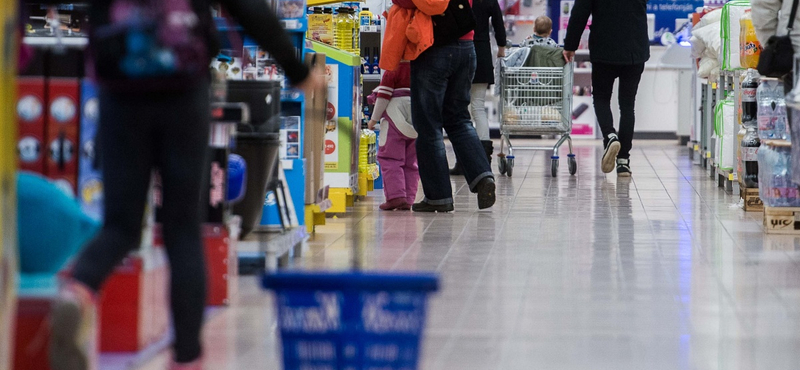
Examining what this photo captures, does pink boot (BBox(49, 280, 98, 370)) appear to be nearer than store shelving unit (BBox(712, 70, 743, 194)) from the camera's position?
Yes

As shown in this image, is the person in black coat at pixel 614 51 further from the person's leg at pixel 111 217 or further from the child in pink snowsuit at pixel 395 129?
the person's leg at pixel 111 217

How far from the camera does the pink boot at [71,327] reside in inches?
91.1

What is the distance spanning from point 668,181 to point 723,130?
96 cm

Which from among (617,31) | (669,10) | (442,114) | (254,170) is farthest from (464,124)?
(669,10)

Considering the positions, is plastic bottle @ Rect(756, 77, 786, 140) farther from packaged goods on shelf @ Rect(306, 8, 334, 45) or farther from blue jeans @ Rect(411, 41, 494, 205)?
packaged goods on shelf @ Rect(306, 8, 334, 45)

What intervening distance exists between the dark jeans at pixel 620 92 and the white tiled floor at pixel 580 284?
1.67 metres

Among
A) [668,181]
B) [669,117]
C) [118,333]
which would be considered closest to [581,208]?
[668,181]

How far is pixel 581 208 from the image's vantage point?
690cm

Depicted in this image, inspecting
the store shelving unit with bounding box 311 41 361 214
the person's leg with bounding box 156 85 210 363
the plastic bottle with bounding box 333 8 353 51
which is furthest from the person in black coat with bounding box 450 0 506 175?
the person's leg with bounding box 156 85 210 363

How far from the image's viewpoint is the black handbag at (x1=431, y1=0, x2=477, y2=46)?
6.14m

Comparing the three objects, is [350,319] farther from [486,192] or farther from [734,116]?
[734,116]

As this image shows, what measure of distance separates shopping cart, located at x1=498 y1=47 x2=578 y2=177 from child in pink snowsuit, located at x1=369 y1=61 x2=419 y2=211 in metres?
3.26

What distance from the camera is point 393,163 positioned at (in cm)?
667

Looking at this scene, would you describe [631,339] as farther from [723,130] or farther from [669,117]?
[669,117]
